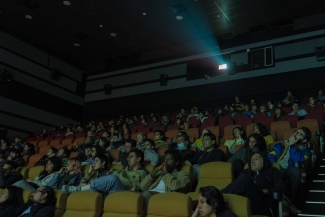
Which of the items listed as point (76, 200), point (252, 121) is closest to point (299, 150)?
point (76, 200)

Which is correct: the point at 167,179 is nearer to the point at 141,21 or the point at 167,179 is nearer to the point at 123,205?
the point at 123,205

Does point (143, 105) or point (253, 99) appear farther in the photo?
point (143, 105)

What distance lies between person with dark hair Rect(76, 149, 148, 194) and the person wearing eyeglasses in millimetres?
1174

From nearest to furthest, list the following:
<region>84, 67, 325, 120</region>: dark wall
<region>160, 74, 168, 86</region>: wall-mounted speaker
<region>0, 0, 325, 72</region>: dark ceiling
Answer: <region>0, 0, 325, 72</region>: dark ceiling, <region>84, 67, 325, 120</region>: dark wall, <region>160, 74, 168, 86</region>: wall-mounted speaker

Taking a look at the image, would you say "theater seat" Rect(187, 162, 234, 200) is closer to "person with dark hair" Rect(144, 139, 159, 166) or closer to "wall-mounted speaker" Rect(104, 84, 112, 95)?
"person with dark hair" Rect(144, 139, 159, 166)

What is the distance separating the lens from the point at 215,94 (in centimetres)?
769

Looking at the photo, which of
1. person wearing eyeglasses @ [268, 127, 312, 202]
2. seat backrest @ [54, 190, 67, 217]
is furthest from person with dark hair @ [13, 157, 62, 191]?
person wearing eyeglasses @ [268, 127, 312, 202]

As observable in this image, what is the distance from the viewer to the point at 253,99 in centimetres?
710

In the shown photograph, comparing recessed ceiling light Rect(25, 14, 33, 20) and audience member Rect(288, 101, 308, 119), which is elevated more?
recessed ceiling light Rect(25, 14, 33, 20)

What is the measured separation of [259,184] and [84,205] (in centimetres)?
127

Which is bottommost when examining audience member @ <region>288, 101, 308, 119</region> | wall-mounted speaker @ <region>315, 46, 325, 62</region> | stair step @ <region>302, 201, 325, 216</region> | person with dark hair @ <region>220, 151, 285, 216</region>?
stair step @ <region>302, 201, 325, 216</region>

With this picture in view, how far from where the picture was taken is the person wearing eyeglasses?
2570 millimetres

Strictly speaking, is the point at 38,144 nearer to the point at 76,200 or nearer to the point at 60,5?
the point at 60,5

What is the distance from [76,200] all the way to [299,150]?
1.86 m
